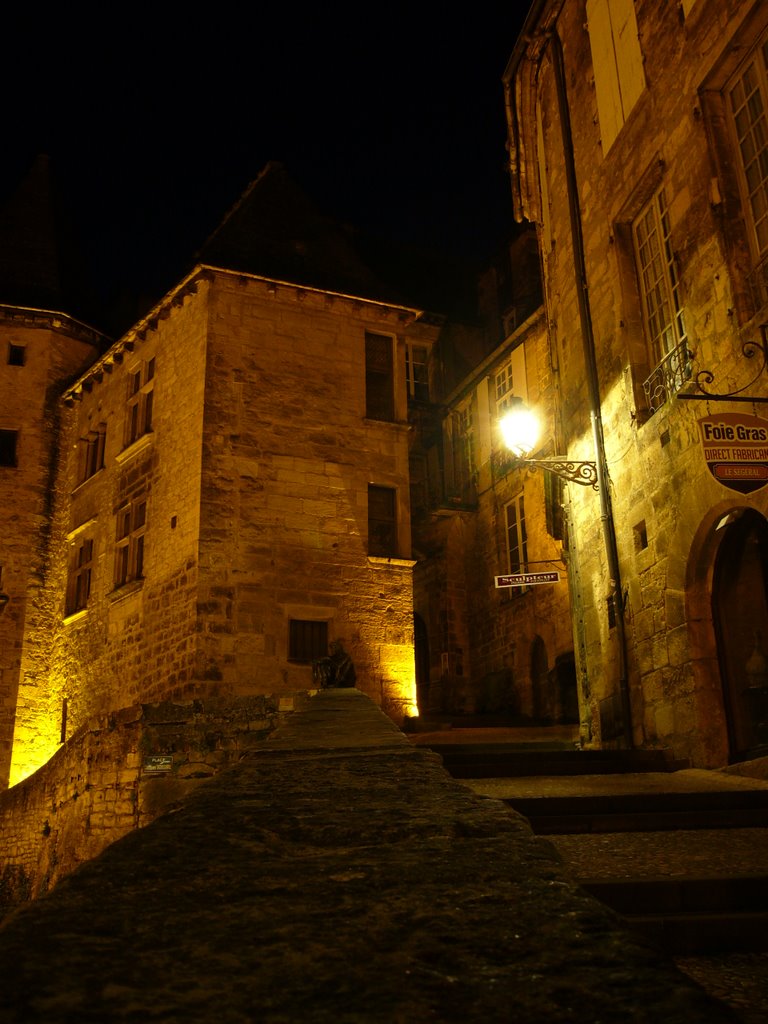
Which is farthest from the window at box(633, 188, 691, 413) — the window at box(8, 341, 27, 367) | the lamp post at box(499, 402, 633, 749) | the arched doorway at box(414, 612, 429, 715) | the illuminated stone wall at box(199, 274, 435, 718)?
the window at box(8, 341, 27, 367)

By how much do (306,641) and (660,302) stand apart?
28.0 ft

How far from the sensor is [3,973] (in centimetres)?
169

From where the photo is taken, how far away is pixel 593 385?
33.5ft

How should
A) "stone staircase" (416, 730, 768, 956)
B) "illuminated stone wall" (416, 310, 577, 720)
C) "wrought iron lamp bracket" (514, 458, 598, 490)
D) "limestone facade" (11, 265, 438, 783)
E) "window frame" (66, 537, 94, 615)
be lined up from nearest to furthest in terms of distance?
"stone staircase" (416, 730, 768, 956) < "wrought iron lamp bracket" (514, 458, 598, 490) < "limestone facade" (11, 265, 438, 783) < "illuminated stone wall" (416, 310, 577, 720) < "window frame" (66, 537, 94, 615)

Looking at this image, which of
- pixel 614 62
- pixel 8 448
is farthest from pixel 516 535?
pixel 614 62

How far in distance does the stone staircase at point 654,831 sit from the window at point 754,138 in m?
4.10

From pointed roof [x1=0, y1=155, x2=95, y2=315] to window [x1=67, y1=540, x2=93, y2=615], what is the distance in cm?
588

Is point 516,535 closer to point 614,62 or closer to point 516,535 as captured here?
point 516,535

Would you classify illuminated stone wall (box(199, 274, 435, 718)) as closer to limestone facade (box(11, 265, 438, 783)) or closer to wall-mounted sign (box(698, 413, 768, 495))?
limestone facade (box(11, 265, 438, 783))

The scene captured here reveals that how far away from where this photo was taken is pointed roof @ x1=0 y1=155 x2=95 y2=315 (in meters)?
21.9

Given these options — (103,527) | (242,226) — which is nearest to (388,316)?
(242,226)

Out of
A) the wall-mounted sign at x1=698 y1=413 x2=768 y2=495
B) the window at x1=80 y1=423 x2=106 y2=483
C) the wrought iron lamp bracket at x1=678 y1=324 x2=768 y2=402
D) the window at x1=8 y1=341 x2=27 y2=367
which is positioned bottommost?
the wall-mounted sign at x1=698 y1=413 x2=768 y2=495

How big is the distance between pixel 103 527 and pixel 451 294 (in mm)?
12291

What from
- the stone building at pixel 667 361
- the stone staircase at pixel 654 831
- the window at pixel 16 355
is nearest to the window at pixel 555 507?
the stone building at pixel 667 361
